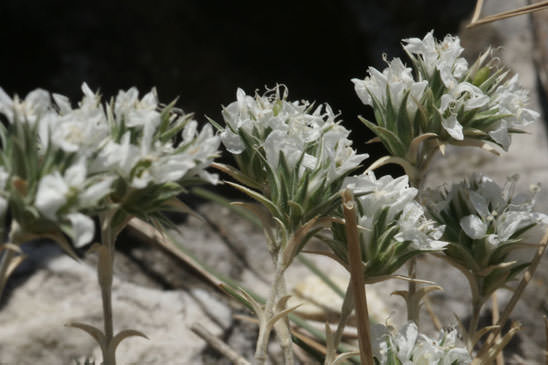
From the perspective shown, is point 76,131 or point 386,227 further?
point 386,227

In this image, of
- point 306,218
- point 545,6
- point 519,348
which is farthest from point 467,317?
point 306,218

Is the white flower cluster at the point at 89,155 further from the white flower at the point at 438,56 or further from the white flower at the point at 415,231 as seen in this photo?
the white flower at the point at 438,56

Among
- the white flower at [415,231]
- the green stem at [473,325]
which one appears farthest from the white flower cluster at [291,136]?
the green stem at [473,325]

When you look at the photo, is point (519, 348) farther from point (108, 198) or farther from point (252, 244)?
point (108, 198)

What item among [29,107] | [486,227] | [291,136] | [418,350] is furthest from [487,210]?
[29,107]

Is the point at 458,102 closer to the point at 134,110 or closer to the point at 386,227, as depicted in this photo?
the point at 386,227
